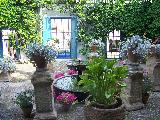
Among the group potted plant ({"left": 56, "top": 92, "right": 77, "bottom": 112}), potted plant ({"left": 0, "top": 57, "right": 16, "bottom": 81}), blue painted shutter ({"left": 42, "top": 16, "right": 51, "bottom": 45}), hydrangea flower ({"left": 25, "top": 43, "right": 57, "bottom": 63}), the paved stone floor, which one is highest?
blue painted shutter ({"left": 42, "top": 16, "right": 51, "bottom": 45})

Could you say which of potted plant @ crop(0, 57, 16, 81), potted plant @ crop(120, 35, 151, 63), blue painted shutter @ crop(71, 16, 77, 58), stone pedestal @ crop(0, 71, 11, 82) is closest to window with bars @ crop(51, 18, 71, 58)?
blue painted shutter @ crop(71, 16, 77, 58)

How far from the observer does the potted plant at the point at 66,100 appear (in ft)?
33.7

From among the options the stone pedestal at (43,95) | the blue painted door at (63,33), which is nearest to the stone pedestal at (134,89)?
the stone pedestal at (43,95)

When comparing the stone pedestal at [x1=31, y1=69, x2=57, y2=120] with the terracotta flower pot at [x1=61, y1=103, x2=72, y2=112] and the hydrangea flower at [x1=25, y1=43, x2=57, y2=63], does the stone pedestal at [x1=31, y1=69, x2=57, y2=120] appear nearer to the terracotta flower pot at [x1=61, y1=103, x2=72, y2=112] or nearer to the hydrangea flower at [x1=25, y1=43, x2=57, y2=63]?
the hydrangea flower at [x1=25, y1=43, x2=57, y2=63]

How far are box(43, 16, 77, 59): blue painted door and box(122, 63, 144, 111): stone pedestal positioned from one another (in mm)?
6943

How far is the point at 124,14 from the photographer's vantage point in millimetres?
16406

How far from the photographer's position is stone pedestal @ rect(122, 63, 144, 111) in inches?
407

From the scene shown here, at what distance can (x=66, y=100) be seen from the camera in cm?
1026

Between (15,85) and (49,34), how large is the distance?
174 inches

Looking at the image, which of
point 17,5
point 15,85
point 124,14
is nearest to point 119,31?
point 124,14

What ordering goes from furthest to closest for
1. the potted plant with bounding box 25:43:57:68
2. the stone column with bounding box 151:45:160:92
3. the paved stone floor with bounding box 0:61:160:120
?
the stone column with bounding box 151:45:160:92
the paved stone floor with bounding box 0:61:160:120
the potted plant with bounding box 25:43:57:68

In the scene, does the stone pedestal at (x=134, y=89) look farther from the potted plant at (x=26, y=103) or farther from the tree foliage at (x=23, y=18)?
the tree foliage at (x=23, y=18)

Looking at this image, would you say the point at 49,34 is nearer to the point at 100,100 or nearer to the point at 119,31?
the point at 119,31

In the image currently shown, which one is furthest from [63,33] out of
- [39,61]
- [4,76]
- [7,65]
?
[39,61]
